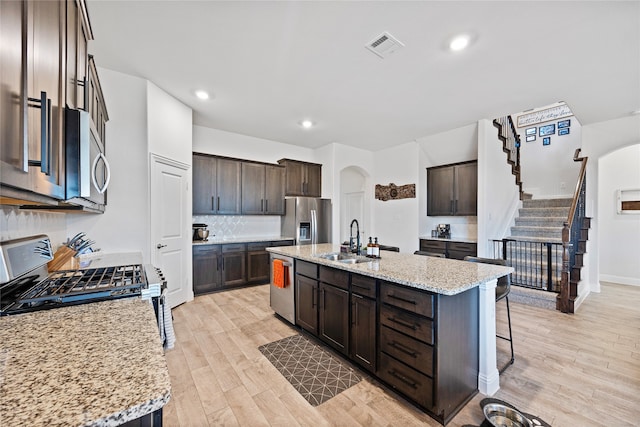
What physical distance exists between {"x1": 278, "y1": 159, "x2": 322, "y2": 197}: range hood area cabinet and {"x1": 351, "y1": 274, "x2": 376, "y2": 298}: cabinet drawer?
3709mm

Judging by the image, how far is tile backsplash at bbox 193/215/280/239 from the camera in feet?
16.4

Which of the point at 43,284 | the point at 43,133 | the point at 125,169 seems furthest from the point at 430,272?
the point at 125,169

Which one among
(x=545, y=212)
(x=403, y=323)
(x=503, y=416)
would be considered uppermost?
(x=545, y=212)

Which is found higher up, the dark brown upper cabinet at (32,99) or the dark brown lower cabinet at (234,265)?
the dark brown upper cabinet at (32,99)

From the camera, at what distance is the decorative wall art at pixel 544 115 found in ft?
19.9

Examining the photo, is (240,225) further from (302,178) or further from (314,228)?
(302,178)

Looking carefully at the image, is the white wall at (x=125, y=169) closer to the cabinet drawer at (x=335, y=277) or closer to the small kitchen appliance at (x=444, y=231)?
the cabinet drawer at (x=335, y=277)

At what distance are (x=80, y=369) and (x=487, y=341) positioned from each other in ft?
7.60

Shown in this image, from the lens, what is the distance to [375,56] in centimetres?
272

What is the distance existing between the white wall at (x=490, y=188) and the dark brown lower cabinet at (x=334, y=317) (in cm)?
343

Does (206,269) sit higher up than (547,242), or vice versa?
(547,242)

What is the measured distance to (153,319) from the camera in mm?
1060

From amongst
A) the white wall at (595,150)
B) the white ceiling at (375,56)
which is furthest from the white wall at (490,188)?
the white wall at (595,150)

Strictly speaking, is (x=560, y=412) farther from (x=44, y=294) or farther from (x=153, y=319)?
(x=44, y=294)
